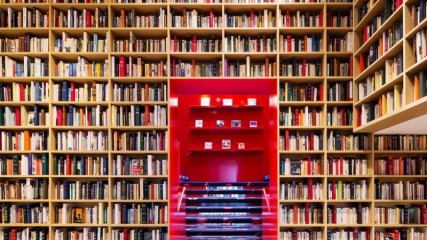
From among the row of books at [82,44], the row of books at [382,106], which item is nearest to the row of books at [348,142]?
the row of books at [382,106]

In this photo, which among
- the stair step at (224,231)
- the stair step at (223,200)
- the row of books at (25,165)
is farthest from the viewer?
the stair step at (223,200)

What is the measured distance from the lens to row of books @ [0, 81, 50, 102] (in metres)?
4.70

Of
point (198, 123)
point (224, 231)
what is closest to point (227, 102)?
point (198, 123)

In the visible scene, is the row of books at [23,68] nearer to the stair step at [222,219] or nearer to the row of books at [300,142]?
the row of books at [300,142]

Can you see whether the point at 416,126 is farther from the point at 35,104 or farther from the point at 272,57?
the point at 35,104

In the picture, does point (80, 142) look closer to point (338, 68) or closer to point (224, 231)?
point (224, 231)

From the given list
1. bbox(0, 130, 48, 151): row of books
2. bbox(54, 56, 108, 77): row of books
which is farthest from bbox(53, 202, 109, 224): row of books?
bbox(54, 56, 108, 77): row of books

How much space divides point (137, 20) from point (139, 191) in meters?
2.04

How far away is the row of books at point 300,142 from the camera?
4742 mm

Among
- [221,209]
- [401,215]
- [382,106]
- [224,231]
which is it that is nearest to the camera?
[382,106]

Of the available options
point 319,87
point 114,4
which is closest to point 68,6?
point 114,4

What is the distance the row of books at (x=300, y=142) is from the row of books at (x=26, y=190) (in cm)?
284

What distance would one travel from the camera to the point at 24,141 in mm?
4688

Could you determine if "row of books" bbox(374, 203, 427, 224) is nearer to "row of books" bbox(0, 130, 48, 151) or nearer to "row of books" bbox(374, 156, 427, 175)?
"row of books" bbox(374, 156, 427, 175)
